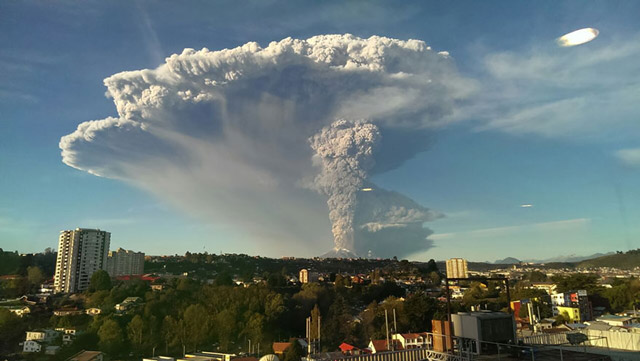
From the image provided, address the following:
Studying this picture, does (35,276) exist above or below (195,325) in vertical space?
above

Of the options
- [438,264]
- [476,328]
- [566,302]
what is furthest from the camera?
[438,264]

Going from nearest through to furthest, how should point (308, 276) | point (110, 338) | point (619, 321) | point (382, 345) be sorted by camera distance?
1. point (619, 321)
2. point (382, 345)
3. point (110, 338)
4. point (308, 276)

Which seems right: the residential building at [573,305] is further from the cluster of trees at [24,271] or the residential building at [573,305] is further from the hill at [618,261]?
the cluster of trees at [24,271]

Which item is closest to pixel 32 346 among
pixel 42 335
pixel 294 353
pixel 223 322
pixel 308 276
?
pixel 42 335

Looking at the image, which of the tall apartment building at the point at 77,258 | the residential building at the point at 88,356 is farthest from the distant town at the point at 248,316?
the tall apartment building at the point at 77,258

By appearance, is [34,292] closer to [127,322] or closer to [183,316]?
[127,322]

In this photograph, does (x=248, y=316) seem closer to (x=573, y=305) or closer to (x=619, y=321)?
A: (x=619, y=321)

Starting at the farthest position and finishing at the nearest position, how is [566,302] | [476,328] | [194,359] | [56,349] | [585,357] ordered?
[566,302] → [56,349] → [194,359] → [476,328] → [585,357]

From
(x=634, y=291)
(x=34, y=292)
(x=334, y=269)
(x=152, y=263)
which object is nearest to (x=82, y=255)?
(x=34, y=292)
